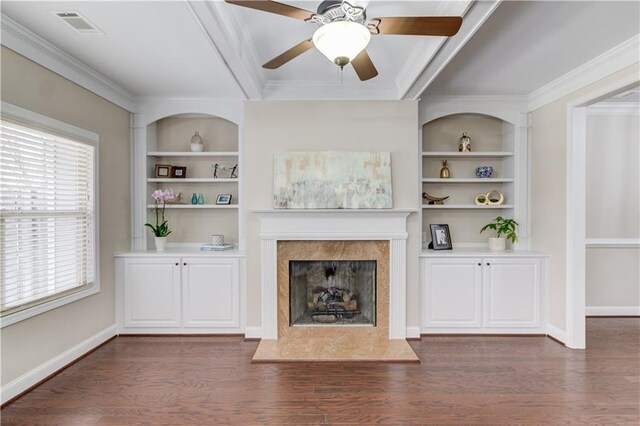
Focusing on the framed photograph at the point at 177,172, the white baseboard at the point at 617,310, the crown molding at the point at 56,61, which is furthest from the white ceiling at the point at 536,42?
the crown molding at the point at 56,61

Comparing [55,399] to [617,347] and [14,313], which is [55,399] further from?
[617,347]

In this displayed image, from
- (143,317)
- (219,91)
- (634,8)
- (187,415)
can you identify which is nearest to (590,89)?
(634,8)

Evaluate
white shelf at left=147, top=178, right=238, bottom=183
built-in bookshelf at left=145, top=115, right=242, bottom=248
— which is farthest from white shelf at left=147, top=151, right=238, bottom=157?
white shelf at left=147, top=178, right=238, bottom=183

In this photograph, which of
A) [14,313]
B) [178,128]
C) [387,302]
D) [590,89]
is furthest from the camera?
[178,128]

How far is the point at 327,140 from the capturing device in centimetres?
381

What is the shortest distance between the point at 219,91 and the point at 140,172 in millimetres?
1330

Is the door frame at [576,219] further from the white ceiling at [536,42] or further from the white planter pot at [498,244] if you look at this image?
the white planter pot at [498,244]

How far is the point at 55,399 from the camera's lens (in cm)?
260

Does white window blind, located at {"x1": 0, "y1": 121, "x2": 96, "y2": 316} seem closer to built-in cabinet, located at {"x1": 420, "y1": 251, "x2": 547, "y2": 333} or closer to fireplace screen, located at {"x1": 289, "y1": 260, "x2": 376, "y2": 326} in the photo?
fireplace screen, located at {"x1": 289, "y1": 260, "x2": 376, "y2": 326}

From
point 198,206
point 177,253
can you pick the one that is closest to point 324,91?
point 198,206

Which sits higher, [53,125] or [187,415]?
[53,125]

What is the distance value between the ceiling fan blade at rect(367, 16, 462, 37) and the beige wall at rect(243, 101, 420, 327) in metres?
1.87

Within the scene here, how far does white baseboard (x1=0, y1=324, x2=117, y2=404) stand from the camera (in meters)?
2.55

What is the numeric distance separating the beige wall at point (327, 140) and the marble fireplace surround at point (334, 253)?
14 cm
